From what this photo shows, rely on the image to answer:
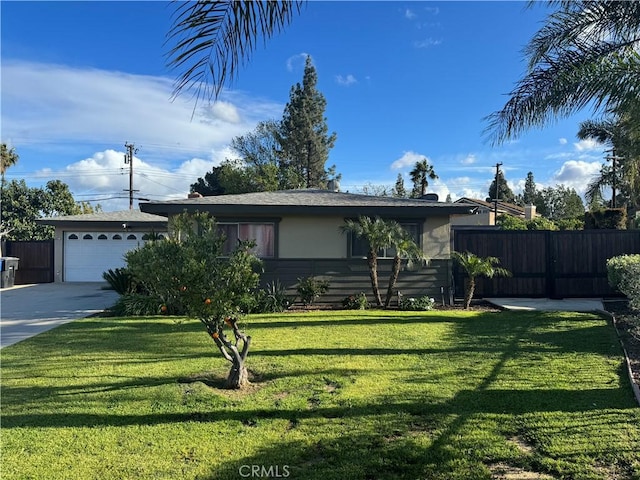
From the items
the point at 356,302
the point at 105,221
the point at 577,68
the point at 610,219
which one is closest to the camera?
the point at 577,68

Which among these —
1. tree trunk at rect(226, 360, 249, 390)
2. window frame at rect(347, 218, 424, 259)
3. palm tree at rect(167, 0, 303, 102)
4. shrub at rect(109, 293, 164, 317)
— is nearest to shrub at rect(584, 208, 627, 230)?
window frame at rect(347, 218, 424, 259)

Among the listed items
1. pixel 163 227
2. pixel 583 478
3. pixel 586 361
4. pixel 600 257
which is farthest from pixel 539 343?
pixel 163 227

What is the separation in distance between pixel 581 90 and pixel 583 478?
5.41 metres

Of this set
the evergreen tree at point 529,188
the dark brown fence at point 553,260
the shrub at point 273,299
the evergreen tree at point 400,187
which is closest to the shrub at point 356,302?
the shrub at point 273,299

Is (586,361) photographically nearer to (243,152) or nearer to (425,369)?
(425,369)

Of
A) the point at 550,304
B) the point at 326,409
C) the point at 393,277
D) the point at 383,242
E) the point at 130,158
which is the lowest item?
the point at 326,409

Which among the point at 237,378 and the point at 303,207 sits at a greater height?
the point at 303,207

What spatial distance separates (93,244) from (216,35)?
1908cm

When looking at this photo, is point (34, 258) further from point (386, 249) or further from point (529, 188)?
point (529, 188)

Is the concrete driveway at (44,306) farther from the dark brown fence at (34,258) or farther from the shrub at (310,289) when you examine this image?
the shrub at (310,289)

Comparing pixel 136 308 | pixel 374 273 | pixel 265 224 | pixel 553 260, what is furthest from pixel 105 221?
pixel 553 260

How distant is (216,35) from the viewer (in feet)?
8.42

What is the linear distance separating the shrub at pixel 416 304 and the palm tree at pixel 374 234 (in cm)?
58

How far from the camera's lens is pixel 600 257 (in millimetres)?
13258
